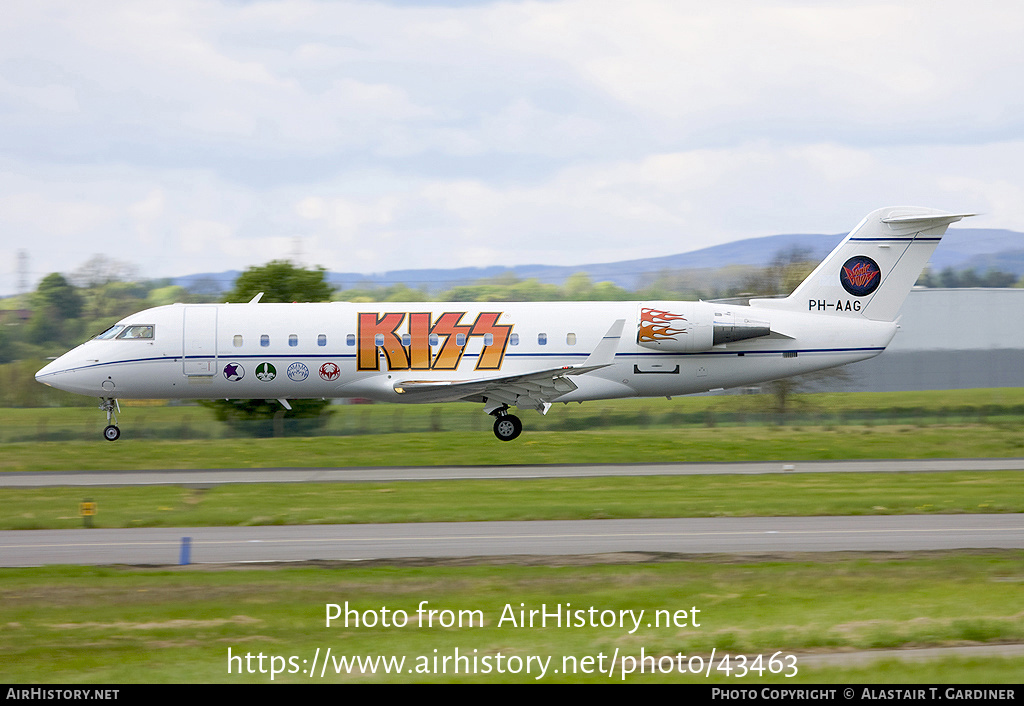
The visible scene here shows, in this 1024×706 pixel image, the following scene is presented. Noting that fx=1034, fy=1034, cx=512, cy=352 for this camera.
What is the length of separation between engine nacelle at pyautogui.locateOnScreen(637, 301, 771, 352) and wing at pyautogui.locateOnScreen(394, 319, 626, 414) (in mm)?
1047

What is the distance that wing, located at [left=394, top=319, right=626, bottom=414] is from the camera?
28125 mm

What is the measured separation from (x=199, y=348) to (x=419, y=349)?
6.30m

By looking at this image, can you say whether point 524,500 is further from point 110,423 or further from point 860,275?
point 110,423

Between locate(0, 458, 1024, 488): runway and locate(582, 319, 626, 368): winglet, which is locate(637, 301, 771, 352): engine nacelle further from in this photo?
locate(0, 458, 1024, 488): runway

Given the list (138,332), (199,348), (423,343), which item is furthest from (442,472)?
(138,332)

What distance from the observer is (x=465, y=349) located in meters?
29.5

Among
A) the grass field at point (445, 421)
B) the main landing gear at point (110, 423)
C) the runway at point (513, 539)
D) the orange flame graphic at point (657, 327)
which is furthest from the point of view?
the grass field at point (445, 421)

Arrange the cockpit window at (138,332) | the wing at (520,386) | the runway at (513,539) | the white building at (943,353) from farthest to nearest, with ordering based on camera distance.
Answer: the white building at (943,353), the cockpit window at (138,332), the wing at (520,386), the runway at (513,539)

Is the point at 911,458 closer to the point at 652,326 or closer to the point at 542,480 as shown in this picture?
the point at 652,326

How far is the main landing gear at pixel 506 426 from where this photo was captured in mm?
30438

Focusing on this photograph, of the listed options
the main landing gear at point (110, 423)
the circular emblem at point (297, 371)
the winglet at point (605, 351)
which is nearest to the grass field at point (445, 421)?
the main landing gear at point (110, 423)

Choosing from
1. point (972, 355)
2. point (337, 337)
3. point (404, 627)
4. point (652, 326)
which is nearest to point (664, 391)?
point (652, 326)

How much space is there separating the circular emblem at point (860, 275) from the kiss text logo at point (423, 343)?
1014 centimetres

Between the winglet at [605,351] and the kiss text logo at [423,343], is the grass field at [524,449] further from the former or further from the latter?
the winglet at [605,351]
